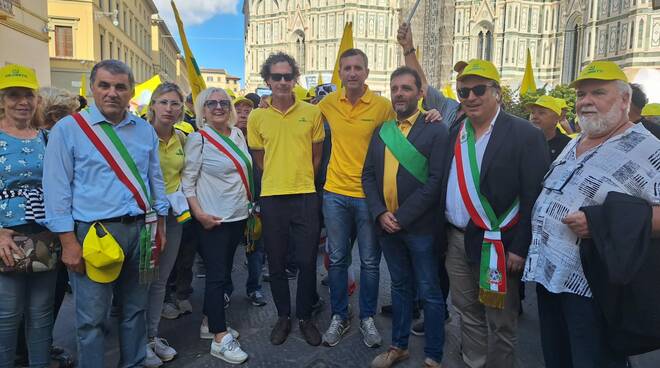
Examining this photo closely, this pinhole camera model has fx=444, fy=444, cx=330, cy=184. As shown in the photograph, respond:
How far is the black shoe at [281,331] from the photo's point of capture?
3.65 meters

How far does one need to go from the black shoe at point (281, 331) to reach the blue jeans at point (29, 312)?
1.59m

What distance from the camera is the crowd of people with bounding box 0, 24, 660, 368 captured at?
2.17m

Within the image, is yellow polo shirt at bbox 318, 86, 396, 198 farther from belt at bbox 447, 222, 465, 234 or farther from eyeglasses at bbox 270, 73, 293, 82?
belt at bbox 447, 222, 465, 234

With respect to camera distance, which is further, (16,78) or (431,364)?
(431,364)

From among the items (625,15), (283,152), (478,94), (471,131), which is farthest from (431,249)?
(625,15)

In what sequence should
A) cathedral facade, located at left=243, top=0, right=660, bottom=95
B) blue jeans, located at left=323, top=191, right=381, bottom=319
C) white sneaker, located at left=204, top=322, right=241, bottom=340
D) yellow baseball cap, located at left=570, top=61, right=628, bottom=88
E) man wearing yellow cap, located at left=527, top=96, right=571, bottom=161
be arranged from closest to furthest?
yellow baseball cap, located at left=570, top=61, right=628, bottom=88
blue jeans, located at left=323, top=191, right=381, bottom=319
white sneaker, located at left=204, top=322, right=241, bottom=340
man wearing yellow cap, located at left=527, top=96, right=571, bottom=161
cathedral facade, located at left=243, top=0, right=660, bottom=95

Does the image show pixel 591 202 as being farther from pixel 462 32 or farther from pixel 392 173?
pixel 462 32

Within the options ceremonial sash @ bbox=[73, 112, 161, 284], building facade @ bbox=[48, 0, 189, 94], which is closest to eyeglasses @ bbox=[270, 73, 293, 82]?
ceremonial sash @ bbox=[73, 112, 161, 284]

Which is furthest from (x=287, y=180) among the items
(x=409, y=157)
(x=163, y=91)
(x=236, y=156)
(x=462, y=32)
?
(x=462, y=32)

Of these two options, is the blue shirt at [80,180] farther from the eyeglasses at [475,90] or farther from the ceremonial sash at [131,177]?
the eyeglasses at [475,90]

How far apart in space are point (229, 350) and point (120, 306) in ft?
2.95

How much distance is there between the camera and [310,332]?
3689 millimetres

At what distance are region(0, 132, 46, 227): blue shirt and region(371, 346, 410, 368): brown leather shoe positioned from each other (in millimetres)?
2516

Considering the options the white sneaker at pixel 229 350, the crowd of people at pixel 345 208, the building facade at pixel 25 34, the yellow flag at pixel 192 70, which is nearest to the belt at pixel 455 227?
the crowd of people at pixel 345 208
